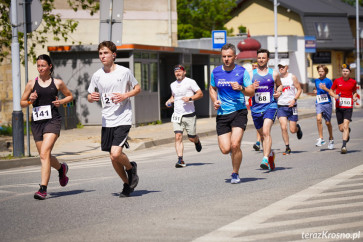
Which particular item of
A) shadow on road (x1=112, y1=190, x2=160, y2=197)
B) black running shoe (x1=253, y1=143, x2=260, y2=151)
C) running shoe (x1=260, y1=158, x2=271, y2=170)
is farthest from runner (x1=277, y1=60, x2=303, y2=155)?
shadow on road (x1=112, y1=190, x2=160, y2=197)

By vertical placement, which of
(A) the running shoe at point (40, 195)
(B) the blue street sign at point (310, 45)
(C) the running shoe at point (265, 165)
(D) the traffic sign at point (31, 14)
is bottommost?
(A) the running shoe at point (40, 195)

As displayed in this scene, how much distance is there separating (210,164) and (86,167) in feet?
7.83

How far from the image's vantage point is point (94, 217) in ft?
24.4

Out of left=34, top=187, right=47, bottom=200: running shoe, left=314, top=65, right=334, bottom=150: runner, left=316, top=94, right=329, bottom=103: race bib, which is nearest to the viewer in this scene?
left=34, top=187, right=47, bottom=200: running shoe

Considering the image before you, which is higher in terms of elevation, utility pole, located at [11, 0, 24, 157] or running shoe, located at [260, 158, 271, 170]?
utility pole, located at [11, 0, 24, 157]

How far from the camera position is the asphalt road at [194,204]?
6.48m

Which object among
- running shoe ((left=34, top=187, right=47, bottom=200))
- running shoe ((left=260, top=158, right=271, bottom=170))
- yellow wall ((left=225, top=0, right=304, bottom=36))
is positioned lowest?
running shoe ((left=34, top=187, right=47, bottom=200))

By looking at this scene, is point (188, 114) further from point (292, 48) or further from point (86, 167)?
point (292, 48)

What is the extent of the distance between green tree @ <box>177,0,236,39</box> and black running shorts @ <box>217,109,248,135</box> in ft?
203

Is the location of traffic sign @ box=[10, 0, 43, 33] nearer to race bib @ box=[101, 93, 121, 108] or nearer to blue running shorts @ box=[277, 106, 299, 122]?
blue running shorts @ box=[277, 106, 299, 122]

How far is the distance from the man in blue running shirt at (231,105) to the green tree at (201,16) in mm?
61845

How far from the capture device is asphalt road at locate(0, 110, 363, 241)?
6.48 meters

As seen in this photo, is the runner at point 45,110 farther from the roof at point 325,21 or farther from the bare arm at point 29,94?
the roof at point 325,21

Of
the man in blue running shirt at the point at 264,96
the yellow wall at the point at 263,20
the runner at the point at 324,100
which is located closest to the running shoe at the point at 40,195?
the man in blue running shirt at the point at 264,96
